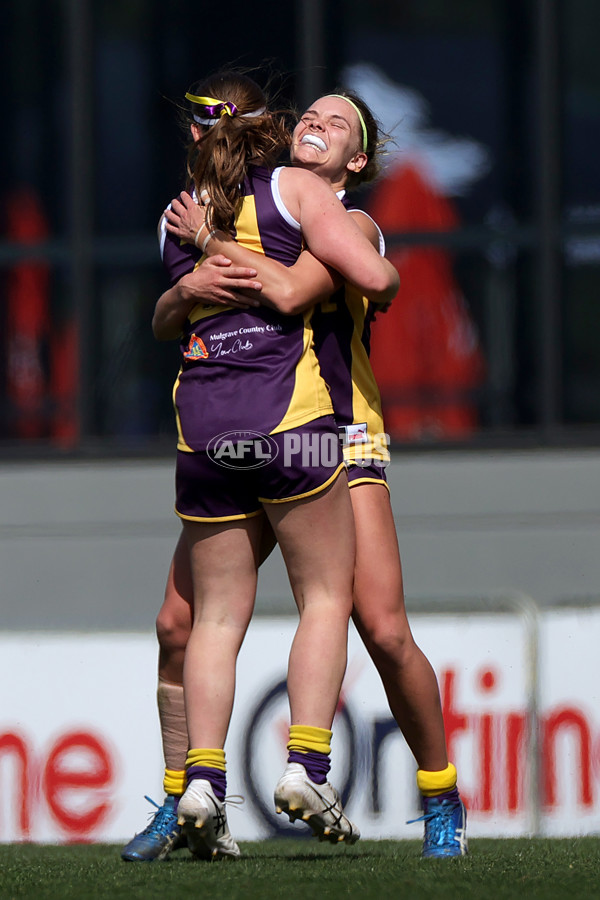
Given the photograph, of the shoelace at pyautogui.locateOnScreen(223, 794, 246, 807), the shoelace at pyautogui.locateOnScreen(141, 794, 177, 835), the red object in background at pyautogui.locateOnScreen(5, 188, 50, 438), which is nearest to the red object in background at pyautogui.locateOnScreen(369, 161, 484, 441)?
the red object in background at pyautogui.locateOnScreen(5, 188, 50, 438)

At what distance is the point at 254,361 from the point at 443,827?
1.15 meters

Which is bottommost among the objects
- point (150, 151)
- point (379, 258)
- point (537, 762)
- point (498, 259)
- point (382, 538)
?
point (537, 762)

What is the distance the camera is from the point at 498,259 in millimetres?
7289

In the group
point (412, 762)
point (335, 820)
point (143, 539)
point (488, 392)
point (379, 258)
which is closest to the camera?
point (335, 820)

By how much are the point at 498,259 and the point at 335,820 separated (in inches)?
193

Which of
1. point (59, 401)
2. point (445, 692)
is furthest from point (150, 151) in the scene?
point (445, 692)

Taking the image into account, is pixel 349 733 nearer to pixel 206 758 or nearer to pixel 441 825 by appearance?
pixel 441 825

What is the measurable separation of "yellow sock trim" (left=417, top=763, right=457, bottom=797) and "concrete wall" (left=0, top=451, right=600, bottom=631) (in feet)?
11.4

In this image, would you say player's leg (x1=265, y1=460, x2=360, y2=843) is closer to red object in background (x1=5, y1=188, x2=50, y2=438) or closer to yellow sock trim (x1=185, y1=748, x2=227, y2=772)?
yellow sock trim (x1=185, y1=748, x2=227, y2=772)

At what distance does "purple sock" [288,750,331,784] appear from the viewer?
282 cm

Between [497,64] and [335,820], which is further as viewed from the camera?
[497,64]

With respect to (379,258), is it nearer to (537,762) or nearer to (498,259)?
(537,762)

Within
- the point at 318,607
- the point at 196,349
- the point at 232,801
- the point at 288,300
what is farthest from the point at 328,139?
the point at 232,801

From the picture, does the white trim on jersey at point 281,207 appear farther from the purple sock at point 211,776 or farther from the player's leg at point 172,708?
the purple sock at point 211,776
